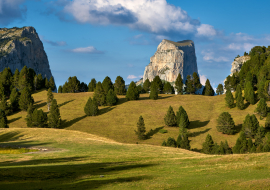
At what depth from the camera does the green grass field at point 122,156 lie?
54.3 ft

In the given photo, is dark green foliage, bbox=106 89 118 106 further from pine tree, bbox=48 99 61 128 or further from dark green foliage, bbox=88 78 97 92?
dark green foliage, bbox=88 78 97 92

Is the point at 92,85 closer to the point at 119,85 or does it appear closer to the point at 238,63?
the point at 119,85

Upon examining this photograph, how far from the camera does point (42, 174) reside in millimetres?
19312

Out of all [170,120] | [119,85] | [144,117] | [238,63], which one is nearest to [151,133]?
[170,120]

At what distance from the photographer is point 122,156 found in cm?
3145

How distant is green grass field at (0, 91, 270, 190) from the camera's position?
1655cm

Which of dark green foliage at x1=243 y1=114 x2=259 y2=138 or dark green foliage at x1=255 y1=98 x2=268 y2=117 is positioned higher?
dark green foliage at x1=255 y1=98 x2=268 y2=117

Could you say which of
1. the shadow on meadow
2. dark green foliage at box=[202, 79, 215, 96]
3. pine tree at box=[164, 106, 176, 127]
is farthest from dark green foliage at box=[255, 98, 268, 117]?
the shadow on meadow

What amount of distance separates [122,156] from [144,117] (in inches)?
2267

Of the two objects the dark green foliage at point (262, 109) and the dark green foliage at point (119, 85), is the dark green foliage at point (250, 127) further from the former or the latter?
the dark green foliage at point (119, 85)

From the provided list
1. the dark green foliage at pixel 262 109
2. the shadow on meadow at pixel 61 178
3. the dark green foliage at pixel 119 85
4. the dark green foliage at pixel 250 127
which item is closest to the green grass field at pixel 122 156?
the shadow on meadow at pixel 61 178

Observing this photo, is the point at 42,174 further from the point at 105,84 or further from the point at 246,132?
the point at 105,84

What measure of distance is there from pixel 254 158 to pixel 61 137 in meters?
39.8

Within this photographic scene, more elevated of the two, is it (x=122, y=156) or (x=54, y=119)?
(x=54, y=119)
